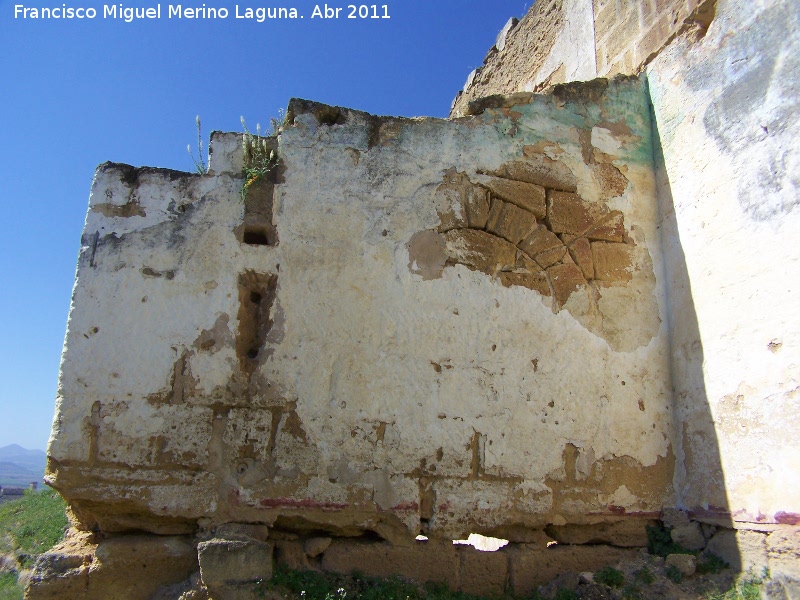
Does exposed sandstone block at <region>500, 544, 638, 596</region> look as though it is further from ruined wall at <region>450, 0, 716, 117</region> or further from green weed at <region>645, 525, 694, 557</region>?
ruined wall at <region>450, 0, 716, 117</region>

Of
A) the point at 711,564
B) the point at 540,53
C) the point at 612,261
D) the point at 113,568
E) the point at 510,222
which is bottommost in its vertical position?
the point at 711,564

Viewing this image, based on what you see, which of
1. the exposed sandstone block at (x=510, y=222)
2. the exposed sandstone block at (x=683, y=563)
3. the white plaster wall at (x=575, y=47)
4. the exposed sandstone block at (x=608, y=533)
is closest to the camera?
the exposed sandstone block at (x=683, y=563)

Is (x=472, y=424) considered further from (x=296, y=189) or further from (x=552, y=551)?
(x=296, y=189)

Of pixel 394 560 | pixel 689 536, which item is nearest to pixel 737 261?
pixel 689 536

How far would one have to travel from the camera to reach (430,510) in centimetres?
356

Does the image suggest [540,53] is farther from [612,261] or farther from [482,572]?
[482,572]

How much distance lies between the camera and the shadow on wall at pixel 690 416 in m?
3.60

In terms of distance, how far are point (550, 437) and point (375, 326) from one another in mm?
1270

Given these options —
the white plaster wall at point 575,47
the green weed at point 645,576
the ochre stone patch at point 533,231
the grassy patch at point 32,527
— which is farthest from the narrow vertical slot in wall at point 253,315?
the grassy patch at point 32,527

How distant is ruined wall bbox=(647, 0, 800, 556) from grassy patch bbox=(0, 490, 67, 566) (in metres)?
5.74

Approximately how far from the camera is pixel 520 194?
13.8 ft

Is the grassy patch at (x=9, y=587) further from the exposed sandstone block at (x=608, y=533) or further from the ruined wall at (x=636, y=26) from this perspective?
the ruined wall at (x=636, y=26)

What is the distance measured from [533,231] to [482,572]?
2151 millimetres

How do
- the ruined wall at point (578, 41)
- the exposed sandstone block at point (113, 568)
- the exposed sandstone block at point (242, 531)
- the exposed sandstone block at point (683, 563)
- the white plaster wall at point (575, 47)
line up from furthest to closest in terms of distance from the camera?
the white plaster wall at point (575, 47), the ruined wall at point (578, 41), the exposed sandstone block at point (683, 563), the exposed sandstone block at point (242, 531), the exposed sandstone block at point (113, 568)
